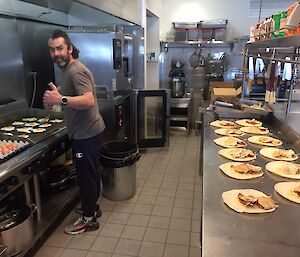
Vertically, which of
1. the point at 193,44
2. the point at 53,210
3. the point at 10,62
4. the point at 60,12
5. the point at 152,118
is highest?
the point at 60,12

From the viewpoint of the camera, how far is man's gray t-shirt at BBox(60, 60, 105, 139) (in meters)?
1.98

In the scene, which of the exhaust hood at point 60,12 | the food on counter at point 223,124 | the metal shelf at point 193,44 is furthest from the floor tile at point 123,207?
the metal shelf at point 193,44

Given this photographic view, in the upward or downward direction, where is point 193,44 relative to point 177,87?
upward

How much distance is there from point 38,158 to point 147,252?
102 centimetres

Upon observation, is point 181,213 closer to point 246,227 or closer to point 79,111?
point 79,111

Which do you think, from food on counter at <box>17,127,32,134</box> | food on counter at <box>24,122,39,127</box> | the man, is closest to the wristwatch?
the man

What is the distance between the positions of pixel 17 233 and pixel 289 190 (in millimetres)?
1621

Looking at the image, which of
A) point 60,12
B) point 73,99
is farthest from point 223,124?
point 60,12

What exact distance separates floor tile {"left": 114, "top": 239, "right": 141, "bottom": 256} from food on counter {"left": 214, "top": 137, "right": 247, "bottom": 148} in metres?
0.97

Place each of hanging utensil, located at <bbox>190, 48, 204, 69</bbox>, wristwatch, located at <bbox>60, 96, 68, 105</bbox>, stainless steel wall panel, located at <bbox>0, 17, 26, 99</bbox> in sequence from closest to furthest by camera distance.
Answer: wristwatch, located at <bbox>60, 96, 68, 105</bbox> < stainless steel wall panel, located at <bbox>0, 17, 26, 99</bbox> < hanging utensil, located at <bbox>190, 48, 204, 69</bbox>

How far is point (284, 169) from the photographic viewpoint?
1.63 m

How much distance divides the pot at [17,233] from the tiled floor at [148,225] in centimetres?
25

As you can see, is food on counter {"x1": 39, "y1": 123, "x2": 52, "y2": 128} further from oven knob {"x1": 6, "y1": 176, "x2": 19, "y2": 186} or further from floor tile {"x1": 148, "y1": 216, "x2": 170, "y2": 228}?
floor tile {"x1": 148, "y1": 216, "x2": 170, "y2": 228}

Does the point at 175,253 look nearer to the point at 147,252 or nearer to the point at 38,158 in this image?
the point at 147,252
